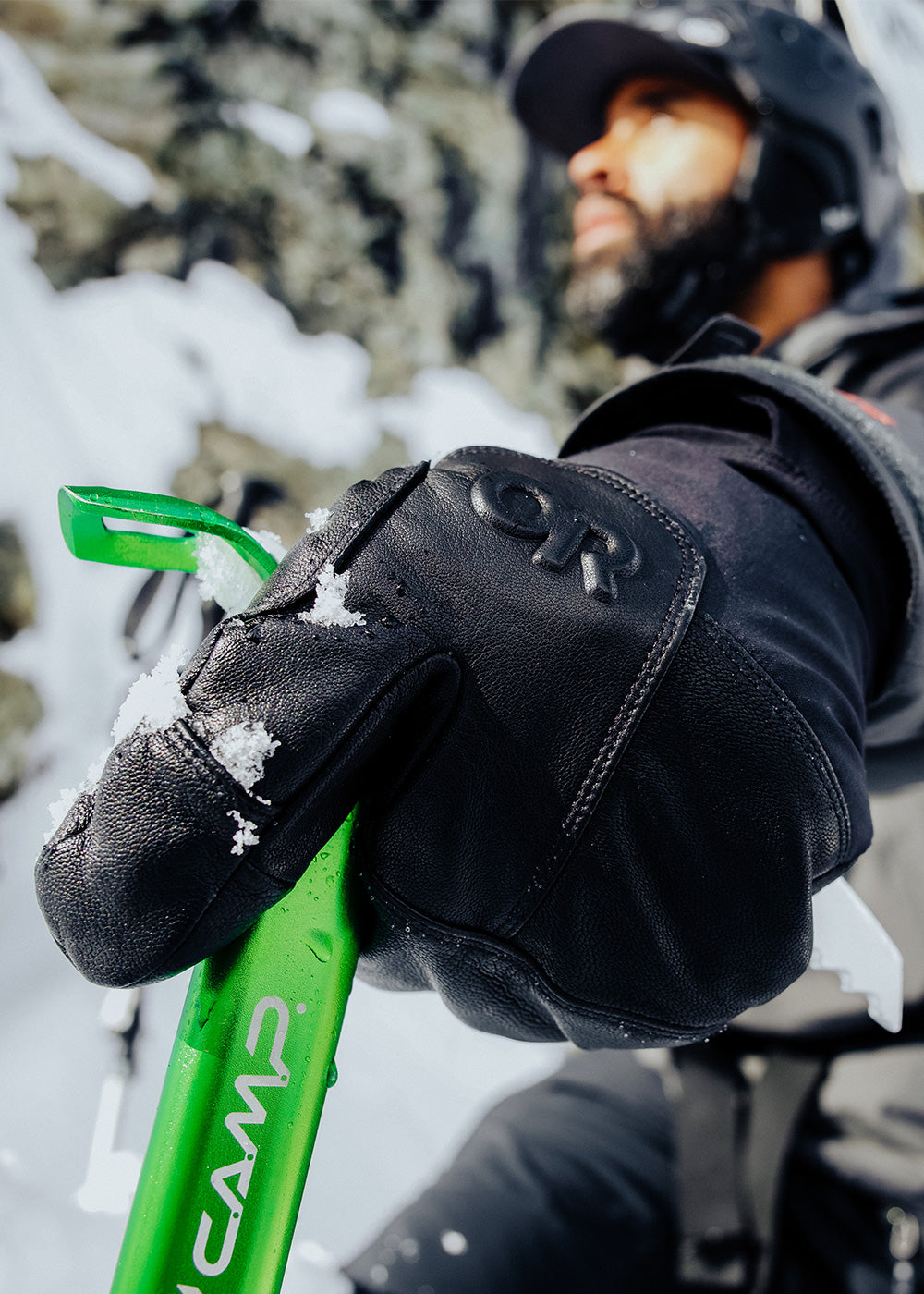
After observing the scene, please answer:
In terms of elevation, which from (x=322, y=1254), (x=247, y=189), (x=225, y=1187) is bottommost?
(x=322, y=1254)

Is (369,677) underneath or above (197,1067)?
above

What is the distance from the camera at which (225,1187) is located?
1.31ft

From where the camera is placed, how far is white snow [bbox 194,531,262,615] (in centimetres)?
47

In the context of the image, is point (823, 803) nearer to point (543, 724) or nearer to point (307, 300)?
point (543, 724)

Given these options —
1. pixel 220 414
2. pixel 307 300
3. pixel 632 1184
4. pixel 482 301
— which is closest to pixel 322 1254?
pixel 632 1184

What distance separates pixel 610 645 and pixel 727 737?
9 centimetres

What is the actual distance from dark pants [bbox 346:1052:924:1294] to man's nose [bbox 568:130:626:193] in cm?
154

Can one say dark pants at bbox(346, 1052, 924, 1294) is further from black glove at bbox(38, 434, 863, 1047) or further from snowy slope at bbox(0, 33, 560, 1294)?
black glove at bbox(38, 434, 863, 1047)

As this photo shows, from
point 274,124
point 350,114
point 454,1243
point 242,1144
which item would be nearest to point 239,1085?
point 242,1144

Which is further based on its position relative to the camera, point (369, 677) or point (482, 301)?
point (482, 301)

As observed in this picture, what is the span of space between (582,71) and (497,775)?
1.74m

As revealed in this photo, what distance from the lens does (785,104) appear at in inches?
55.6

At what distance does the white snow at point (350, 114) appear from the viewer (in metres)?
2.57

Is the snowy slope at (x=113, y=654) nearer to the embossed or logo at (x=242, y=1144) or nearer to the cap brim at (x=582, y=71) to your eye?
the embossed or logo at (x=242, y=1144)
